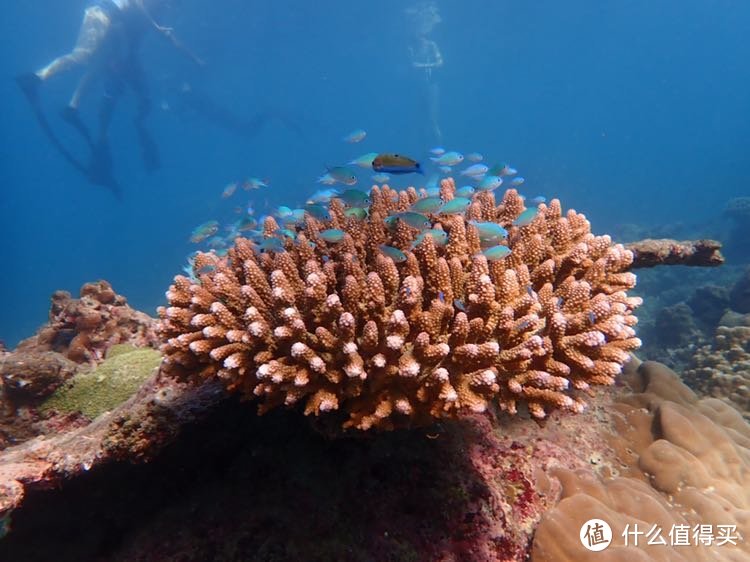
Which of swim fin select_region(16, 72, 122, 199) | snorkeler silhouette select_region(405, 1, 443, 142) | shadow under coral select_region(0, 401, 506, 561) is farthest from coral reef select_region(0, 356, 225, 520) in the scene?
snorkeler silhouette select_region(405, 1, 443, 142)

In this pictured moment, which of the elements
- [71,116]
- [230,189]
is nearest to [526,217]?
[230,189]

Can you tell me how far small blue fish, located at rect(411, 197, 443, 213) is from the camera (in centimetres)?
314

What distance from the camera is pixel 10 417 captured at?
16.9ft

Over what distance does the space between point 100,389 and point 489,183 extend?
548 centimetres

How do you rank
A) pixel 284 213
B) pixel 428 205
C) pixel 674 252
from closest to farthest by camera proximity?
pixel 428 205, pixel 674 252, pixel 284 213

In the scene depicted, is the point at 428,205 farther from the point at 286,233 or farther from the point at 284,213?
the point at 284,213

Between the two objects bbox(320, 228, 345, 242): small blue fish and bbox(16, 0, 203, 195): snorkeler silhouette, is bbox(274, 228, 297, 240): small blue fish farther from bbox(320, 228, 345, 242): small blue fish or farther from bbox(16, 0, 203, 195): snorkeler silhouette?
bbox(16, 0, 203, 195): snorkeler silhouette

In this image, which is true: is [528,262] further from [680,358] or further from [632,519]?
[680,358]

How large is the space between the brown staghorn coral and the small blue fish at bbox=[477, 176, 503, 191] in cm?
124

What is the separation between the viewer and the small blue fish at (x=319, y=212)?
348cm

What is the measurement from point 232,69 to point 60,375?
76.0m

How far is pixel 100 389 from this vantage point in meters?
5.23

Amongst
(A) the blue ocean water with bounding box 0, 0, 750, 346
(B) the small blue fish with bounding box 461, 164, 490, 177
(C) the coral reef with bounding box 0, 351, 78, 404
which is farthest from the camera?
(A) the blue ocean water with bounding box 0, 0, 750, 346

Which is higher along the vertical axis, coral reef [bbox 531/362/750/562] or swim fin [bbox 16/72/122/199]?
swim fin [bbox 16/72/122/199]
